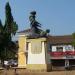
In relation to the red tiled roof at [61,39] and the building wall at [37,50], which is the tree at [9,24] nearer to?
the red tiled roof at [61,39]

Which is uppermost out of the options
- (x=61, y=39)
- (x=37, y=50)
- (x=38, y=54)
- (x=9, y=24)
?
(x=9, y=24)

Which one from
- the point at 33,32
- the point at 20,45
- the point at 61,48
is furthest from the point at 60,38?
the point at 33,32

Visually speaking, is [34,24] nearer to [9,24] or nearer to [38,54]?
[38,54]

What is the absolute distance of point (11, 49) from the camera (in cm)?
6544

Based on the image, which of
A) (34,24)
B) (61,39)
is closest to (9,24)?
(61,39)

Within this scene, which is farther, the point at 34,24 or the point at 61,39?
the point at 61,39

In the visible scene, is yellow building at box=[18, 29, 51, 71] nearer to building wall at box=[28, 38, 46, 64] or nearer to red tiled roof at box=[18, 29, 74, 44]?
building wall at box=[28, 38, 46, 64]

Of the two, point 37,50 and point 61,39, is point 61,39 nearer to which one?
point 61,39

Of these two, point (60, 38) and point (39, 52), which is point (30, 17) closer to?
point (39, 52)

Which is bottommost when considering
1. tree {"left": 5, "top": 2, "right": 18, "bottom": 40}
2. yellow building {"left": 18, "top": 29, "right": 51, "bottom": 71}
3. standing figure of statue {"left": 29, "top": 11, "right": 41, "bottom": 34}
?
yellow building {"left": 18, "top": 29, "right": 51, "bottom": 71}

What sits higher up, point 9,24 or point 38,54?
point 9,24

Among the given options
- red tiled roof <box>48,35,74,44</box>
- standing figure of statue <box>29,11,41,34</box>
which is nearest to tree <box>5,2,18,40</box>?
red tiled roof <box>48,35,74,44</box>

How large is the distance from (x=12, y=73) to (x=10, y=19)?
47.5m

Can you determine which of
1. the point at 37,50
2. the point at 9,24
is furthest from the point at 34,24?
the point at 9,24
